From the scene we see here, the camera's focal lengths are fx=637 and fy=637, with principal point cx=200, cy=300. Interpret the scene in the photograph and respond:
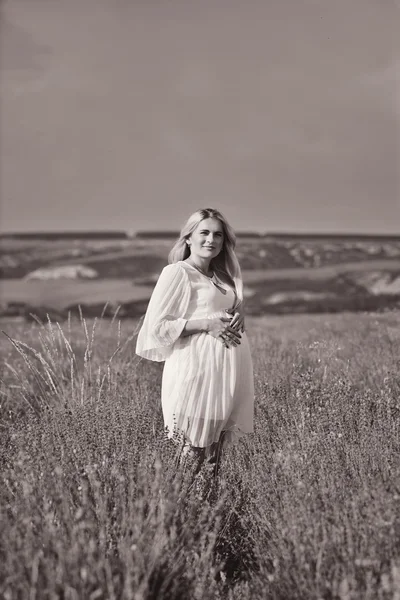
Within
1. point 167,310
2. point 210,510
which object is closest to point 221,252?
point 167,310

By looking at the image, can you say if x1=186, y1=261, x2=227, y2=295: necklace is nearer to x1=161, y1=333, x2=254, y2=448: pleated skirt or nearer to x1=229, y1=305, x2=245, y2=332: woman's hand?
x1=229, y1=305, x2=245, y2=332: woman's hand

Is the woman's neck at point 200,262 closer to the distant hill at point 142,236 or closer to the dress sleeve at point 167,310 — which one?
the dress sleeve at point 167,310

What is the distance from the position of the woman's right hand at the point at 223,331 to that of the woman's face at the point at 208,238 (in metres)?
0.37

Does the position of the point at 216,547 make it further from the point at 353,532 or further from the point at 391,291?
the point at 391,291

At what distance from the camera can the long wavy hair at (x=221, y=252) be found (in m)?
3.21

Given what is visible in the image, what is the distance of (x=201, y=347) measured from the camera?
3.04 meters

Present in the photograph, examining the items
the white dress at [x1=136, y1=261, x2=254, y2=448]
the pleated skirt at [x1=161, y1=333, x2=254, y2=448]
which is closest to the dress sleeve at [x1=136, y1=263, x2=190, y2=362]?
the white dress at [x1=136, y1=261, x2=254, y2=448]

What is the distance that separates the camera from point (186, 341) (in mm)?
3105

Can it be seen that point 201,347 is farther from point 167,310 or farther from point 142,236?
point 142,236

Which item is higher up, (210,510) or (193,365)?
(193,365)

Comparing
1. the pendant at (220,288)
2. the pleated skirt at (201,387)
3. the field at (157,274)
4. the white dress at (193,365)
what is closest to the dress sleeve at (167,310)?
the white dress at (193,365)

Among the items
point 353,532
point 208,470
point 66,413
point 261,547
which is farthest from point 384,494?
point 66,413

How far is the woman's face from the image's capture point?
3162mm

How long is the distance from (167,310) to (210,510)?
0.95m
